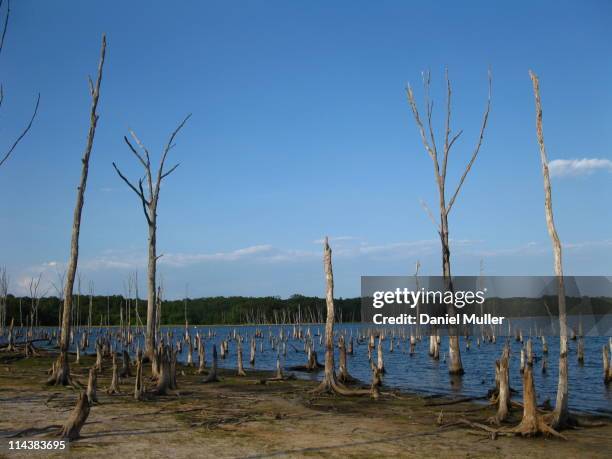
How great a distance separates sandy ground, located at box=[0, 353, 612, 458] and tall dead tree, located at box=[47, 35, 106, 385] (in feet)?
2.76

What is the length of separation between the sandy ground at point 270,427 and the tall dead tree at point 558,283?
0.41 m

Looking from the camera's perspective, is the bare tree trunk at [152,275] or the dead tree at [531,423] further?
the bare tree trunk at [152,275]

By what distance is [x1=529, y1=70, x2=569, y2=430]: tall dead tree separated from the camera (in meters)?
10.2

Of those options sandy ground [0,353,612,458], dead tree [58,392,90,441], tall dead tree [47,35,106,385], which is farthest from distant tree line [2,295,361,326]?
dead tree [58,392,90,441]

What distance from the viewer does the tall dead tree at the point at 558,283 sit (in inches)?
402

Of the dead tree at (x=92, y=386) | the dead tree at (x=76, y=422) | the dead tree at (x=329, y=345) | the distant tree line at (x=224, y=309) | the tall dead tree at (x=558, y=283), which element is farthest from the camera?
the distant tree line at (x=224, y=309)

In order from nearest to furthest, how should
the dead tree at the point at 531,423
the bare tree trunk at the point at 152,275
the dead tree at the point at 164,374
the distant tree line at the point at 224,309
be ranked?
the dead tree at the point at 531,423 → the dead tree at the point at 164,374 → the bare tree trunk at the point at 152,275 → the distant tree line at the point at 224,309

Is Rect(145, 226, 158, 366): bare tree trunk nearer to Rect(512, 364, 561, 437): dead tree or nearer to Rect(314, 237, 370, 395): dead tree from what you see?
Rect(314, 237, 370, 395): dead tree

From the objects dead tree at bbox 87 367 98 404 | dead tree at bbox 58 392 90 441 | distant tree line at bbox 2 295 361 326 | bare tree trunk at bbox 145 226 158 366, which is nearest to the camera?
dead tree at bbox 58 392 90 441

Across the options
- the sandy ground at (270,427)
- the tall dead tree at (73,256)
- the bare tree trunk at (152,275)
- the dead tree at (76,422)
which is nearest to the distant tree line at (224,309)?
the bare tree trunk at (152,275)

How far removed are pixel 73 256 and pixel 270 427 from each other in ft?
31.4

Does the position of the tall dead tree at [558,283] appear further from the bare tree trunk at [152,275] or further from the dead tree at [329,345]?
the bare tree trunk at [152,275]

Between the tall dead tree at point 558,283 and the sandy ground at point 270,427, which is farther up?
the tall dead tree at point 558,283

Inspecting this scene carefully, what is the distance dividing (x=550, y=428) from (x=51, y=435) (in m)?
8.44
